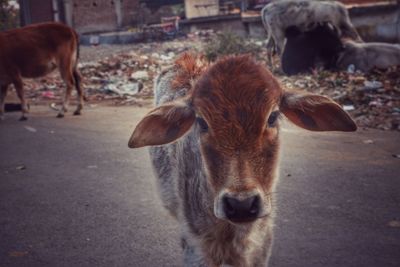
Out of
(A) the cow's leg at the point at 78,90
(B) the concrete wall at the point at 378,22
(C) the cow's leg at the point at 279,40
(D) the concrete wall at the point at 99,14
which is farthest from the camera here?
(D) the concrete wall at the point at 99,14

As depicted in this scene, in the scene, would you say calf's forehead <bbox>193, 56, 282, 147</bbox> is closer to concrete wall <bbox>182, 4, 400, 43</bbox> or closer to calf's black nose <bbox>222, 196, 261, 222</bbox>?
calf's black nose <bbox>222, 196, 261, 222</bbox>

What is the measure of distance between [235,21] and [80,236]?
14484 millimetres

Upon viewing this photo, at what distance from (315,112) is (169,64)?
28.6 ft

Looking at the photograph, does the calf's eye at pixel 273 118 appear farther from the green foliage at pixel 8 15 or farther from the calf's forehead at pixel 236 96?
the green foliage at pixel 8 15

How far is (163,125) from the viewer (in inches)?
97.7

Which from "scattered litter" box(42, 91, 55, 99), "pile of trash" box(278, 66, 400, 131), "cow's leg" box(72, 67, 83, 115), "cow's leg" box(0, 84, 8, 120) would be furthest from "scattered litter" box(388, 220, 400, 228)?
"scattered litter" box(42, 91, 55, 99)

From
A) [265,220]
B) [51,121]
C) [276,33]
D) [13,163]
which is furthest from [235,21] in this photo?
[265,220]

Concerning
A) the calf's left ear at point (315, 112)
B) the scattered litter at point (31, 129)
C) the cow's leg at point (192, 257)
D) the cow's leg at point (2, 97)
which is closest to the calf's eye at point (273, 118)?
the calf's left ear at point (315, 112)

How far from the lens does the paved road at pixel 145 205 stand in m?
3.17

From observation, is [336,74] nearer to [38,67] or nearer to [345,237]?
[38,67]

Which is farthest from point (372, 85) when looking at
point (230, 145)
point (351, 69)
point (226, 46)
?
point (230, 145)

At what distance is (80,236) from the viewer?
3514 mm

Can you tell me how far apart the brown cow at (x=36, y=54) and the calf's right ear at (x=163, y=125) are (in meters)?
6.15

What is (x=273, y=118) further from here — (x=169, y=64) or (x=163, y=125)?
(x=169, y=64)
